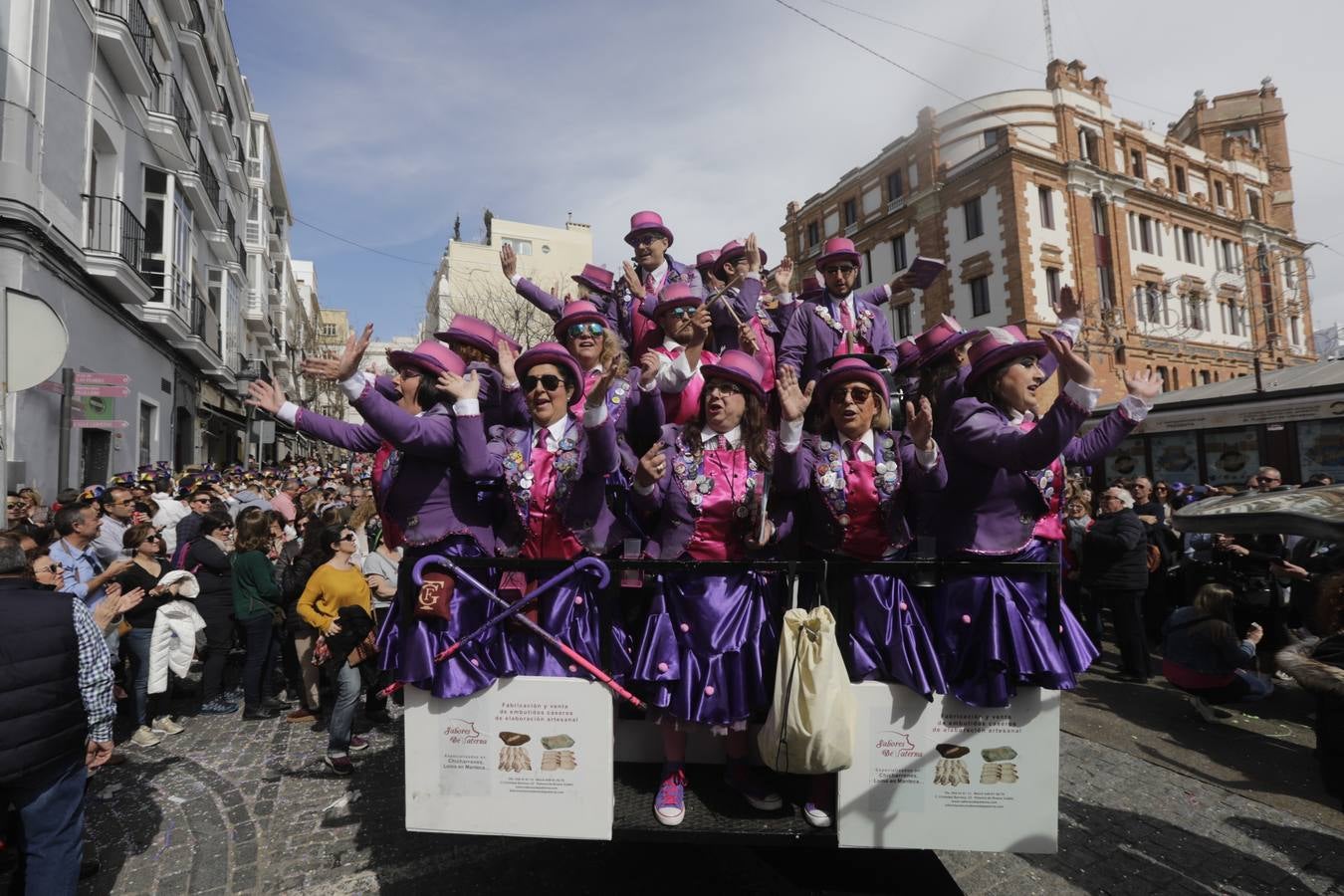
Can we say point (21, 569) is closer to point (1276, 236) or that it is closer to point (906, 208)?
point (906, 208)

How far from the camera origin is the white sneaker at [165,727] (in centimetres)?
625

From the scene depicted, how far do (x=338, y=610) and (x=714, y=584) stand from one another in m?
4.15

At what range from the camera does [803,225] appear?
480 inches

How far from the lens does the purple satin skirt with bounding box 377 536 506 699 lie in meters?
2.70

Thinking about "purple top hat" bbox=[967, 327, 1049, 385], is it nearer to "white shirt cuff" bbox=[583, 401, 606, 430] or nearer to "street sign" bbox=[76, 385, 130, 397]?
"white shirt cuff" bbox=[583, 401, 606, 430]

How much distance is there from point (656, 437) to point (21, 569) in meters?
2.99

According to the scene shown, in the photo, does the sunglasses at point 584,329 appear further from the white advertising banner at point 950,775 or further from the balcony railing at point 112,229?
the balcony railing at point 112,229

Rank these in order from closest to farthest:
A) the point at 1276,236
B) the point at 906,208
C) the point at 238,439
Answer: the point at 906,208 → the point at 238,439 → the point at 1276,236

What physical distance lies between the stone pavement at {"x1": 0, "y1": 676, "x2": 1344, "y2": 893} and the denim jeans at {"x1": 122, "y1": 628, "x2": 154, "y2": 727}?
2.57ft

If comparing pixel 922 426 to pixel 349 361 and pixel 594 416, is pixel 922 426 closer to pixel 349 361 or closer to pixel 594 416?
pixel 594 416

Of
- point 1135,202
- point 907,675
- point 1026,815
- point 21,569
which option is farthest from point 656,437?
point 1135,202

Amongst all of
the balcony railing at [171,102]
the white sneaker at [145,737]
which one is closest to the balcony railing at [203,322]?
the balcony railing at [171,102]

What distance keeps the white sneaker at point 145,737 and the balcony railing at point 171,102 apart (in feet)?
56.5

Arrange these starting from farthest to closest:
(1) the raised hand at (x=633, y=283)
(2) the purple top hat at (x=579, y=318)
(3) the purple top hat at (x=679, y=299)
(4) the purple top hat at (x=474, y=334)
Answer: (1) the raised hand at (x=633, y=283) < (3) the purple top hat at (x=679, y=299) < (2) the purple top hat at (x=579, y=318) < (4) the purple top hat at (x=474, y=334)
